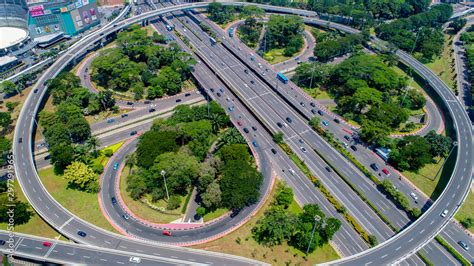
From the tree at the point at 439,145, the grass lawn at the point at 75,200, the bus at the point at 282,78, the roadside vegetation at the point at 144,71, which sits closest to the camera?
the grass lawn at the point at 75,200

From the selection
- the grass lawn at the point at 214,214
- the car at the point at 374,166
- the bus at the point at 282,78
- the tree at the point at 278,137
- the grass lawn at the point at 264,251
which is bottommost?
the grass lawn at the point at 264,251

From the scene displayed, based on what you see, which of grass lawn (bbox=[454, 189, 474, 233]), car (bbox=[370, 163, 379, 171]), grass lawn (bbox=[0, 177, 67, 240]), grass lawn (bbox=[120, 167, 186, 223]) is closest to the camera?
grass lawn (bbox=[0, 177, 67, 240])

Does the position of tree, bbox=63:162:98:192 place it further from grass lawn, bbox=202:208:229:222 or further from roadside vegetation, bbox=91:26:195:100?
roadside vegetation, bbox=91:26:195:100

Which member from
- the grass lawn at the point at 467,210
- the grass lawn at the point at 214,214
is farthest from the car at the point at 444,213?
the grass lawn at the point at 214,214

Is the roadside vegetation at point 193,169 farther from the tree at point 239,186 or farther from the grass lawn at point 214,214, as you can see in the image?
the grass lawn at point 214,214

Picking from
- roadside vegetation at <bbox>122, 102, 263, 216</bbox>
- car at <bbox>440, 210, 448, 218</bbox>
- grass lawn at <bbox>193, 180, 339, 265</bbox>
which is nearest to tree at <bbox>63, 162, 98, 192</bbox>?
roadside vegetation at <bbox>122, 102, 263, 216</bbox>
